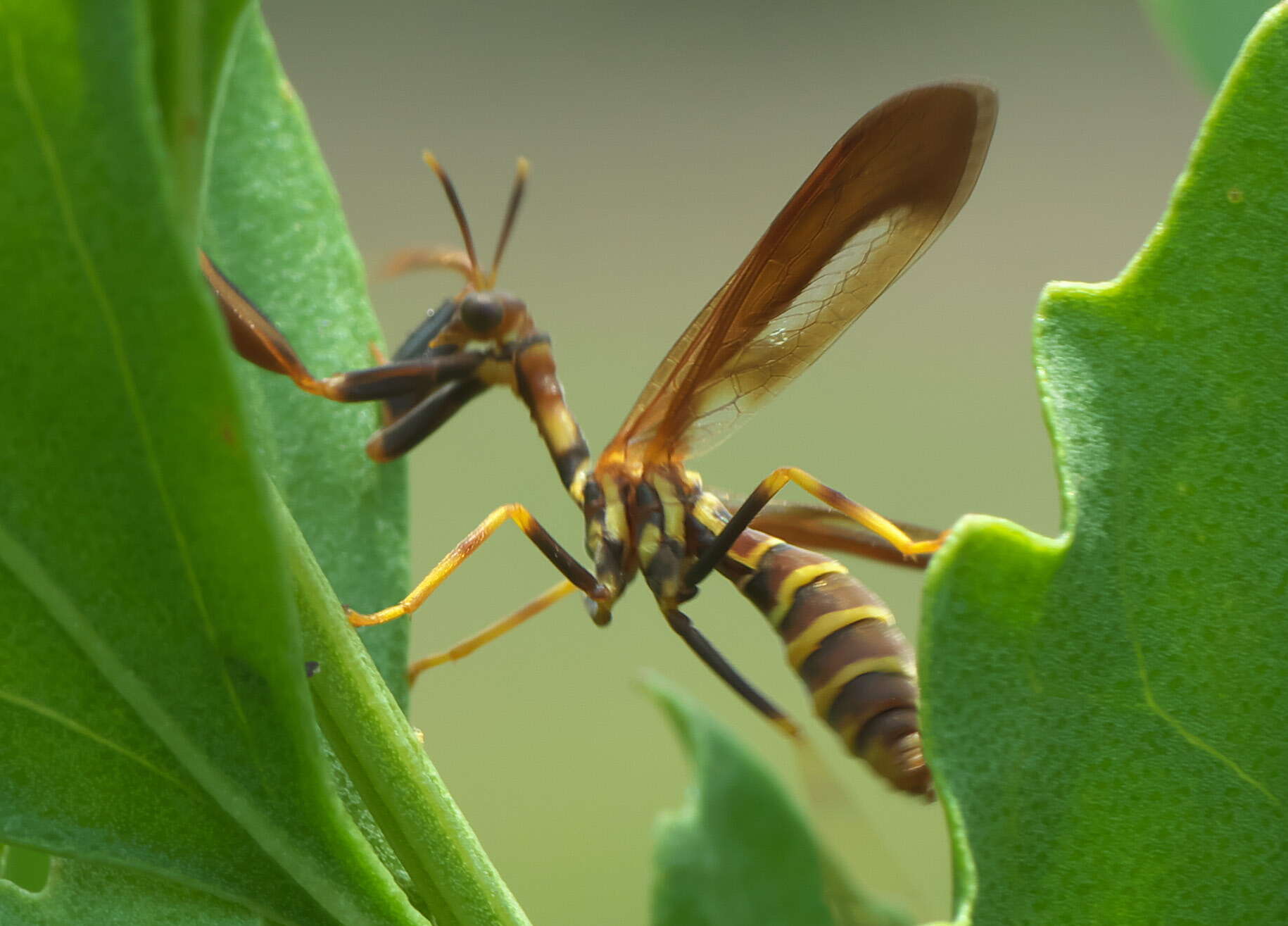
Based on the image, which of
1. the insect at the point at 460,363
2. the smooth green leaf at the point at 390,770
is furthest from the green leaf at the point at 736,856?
the smooth green leaf at the point at 390,770

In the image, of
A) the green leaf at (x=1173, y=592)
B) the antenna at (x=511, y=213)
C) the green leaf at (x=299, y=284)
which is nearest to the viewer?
the green leaf at (x=1173, y=592)

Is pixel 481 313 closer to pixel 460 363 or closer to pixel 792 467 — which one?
pixel 460 363

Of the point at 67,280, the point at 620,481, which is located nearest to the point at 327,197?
the point at 620,481

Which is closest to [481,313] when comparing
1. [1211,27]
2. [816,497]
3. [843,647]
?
[816,497]

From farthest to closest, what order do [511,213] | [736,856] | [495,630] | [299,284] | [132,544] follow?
1. [511,213]
2. [495,630]
3. [736,856]
4. [299,284]
5. [132,544]

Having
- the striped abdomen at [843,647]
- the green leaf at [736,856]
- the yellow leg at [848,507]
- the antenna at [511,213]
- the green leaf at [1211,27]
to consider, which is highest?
the green leaf at [1211,27]

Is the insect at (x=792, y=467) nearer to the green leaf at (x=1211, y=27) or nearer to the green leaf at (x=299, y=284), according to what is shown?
the green leaf at (x=299, y=284)
